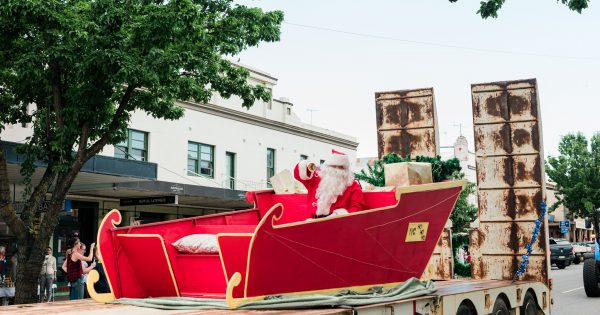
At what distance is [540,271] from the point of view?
400 inches

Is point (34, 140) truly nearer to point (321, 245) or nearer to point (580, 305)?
point (321, 245)

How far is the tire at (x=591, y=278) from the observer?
56.5 ft

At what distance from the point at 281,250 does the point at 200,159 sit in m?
22.1

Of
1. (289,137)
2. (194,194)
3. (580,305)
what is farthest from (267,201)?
(289,137)

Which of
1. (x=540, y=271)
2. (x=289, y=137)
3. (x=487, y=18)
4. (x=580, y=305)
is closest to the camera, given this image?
(x=540, y=271)

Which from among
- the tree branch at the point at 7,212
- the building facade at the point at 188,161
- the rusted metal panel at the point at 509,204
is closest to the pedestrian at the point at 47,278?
the building facade at the point at 188,161

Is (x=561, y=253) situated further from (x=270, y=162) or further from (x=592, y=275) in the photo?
(x=592, y=275)

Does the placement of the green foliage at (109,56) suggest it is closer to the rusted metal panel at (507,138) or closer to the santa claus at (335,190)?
the rusted metal panel at (507,138)

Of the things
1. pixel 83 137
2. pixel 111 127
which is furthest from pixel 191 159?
pixel 83 137

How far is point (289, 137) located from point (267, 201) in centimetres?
2502

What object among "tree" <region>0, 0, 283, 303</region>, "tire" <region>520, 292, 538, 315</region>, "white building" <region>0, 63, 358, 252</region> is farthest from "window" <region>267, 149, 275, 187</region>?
"tire" <region>520, 292, 538, 315</region>

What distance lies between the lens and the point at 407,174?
25.4ft

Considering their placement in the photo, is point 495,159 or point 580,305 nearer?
point 495,159

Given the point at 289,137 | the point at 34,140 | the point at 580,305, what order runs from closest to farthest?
the point at 34,140, the point at 580,305, the point at 289,137
